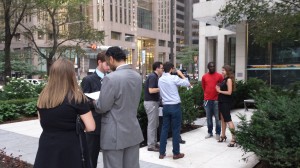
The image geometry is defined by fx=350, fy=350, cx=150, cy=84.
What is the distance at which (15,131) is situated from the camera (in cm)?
1055

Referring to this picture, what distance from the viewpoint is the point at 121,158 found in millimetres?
4059

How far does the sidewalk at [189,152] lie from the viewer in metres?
6.57

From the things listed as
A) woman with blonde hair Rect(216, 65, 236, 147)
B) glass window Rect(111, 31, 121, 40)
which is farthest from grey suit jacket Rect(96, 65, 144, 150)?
glass window Rect(111, 31, 121, 40)

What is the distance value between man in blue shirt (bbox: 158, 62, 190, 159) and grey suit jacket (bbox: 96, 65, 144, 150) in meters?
2.62

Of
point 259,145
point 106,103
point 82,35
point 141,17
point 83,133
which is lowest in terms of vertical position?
point 259,145

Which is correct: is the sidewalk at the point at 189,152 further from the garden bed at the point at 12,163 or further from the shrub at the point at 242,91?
the shrub at the point at 242,91

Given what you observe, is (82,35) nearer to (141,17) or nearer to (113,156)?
(113,156)

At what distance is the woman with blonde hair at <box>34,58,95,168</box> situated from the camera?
3410mm

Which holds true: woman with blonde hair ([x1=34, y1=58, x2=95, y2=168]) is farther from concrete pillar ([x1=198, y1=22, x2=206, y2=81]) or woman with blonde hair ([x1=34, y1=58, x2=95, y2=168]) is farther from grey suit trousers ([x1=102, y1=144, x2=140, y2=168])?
concrete pillar ([x1=198, y1=22, x2=206, y2=81])

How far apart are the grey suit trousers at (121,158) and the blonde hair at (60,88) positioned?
86cm

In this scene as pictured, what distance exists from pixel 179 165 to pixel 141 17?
3660 inches

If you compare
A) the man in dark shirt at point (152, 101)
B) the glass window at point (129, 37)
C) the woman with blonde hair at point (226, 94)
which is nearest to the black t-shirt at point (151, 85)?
the man in dark shirt at point (152, 101)

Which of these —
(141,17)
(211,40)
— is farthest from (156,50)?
(211,40)

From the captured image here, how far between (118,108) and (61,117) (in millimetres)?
749
